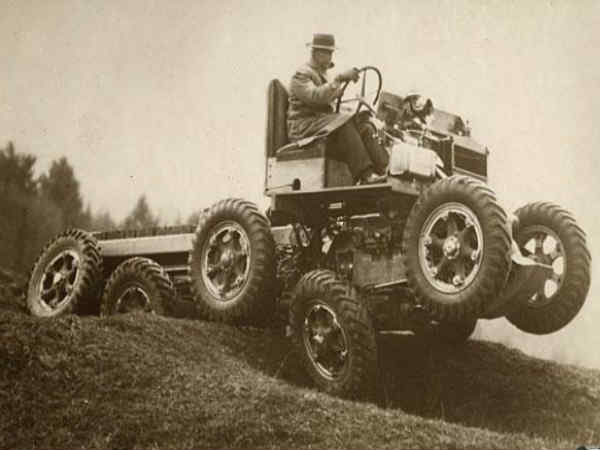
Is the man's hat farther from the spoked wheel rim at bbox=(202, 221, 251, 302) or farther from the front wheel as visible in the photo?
the front wheel

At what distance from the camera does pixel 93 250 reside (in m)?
9.31

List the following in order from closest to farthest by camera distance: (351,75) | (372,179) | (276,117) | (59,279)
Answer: (372,179)
(351,75)
(276,117)
(59,279)

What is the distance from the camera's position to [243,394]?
19.1 ft

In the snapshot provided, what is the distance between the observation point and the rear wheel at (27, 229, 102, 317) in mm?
9109

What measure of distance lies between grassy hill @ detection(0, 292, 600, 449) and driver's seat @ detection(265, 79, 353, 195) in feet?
4.57

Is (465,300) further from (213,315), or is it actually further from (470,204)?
(213,315)

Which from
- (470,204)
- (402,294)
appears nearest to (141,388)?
(402,294)

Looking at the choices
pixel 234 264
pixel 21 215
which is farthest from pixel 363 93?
pixel 21 215

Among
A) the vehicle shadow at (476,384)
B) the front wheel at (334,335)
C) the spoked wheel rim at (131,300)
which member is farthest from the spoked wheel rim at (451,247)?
the spoked wheel rim at (131,300)

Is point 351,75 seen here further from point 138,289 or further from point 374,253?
point 138,289

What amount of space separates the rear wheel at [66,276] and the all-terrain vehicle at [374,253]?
0.83 meters

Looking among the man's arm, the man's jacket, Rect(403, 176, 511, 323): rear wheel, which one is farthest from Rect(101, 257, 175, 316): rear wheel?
Rect(403, 176, 511, 323): rear wheel

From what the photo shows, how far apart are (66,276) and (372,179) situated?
4.13 m

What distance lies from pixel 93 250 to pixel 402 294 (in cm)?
393
